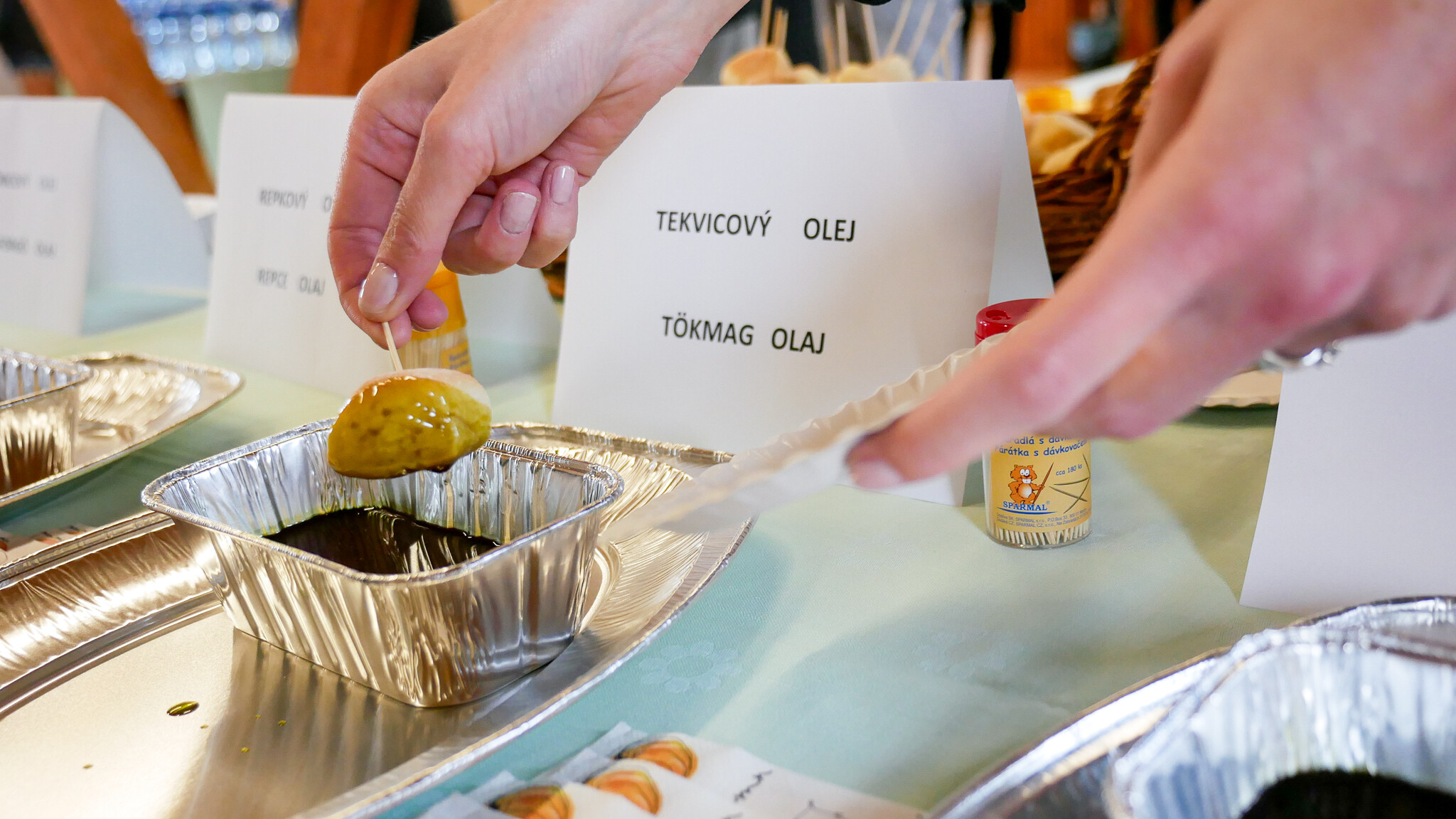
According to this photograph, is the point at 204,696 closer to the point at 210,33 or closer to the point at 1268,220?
the point at 1268,220

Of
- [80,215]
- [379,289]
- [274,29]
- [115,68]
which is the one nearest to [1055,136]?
[379,289]

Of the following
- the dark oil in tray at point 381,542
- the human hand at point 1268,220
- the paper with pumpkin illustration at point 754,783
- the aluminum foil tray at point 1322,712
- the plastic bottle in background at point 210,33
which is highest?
the plastic bottle in background at point 210,33

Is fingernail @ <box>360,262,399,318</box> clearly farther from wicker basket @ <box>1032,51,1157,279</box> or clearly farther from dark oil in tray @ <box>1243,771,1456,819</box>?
dark oil in tray @ <box>1243,771,1456,819</box>

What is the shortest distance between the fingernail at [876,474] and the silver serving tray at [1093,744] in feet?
0.43

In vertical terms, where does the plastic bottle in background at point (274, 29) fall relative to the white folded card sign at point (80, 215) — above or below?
above

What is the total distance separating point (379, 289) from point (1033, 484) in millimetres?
484

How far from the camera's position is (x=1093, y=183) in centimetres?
87

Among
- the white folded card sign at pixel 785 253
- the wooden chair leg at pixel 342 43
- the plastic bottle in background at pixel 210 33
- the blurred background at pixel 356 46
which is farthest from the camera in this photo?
the plastic bottle in background at pixel 210 33

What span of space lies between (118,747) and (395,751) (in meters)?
0.16

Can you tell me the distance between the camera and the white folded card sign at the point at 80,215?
1364 millimetres

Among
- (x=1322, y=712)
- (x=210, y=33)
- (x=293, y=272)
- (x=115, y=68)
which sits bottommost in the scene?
(x=1322, y=712)

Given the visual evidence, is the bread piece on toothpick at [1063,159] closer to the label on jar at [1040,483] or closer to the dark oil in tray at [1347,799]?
the label on jar at [1040,483]

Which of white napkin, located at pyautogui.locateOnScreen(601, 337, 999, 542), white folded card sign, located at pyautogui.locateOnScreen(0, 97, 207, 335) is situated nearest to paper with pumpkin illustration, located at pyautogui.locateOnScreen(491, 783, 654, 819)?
white napkin, located at pyautogui.locateOnScreen(601, 337, 999, 542)

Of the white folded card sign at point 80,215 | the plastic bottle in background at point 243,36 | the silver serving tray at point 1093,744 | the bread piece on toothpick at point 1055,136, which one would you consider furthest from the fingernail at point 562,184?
the plastic bottle in background at point 243,36
